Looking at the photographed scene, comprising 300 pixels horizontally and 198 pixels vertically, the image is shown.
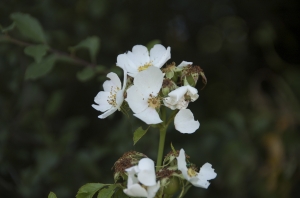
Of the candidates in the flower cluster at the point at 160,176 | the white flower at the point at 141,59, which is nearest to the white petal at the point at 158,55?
the white flower at the point at 141,59

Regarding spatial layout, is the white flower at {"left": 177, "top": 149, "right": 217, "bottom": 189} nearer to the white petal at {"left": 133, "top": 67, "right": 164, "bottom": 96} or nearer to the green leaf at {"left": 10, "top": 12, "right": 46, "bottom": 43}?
the white petal at {"left": 133, "top": 67, "right": 164, "bottom": 96}

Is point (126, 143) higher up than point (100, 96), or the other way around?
point (100, 96)

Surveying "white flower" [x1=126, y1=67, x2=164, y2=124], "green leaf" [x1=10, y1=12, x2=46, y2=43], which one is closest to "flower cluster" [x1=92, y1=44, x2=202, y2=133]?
"white flower" [x1=126, y1=67, x2=164, y2=124]

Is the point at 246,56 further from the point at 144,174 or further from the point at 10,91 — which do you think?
the point at 144,174

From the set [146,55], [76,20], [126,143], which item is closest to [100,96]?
[146,55]

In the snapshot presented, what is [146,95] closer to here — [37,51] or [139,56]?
[139,56]

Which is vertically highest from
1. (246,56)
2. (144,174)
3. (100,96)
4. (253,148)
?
(246,56)

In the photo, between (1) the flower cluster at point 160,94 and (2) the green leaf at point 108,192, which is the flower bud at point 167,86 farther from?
(2) the green leaf at point 108,192

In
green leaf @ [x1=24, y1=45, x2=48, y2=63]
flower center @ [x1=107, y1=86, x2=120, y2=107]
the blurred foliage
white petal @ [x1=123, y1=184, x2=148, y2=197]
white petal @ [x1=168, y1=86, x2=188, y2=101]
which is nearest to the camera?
white petal @ [x1=123, y1=184, x2=148, y2=197]
